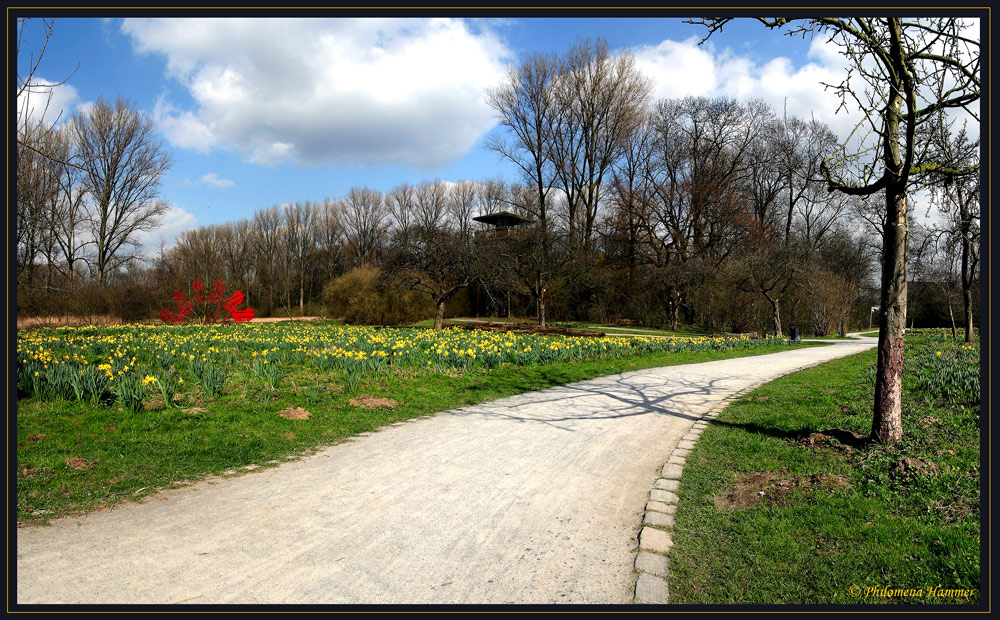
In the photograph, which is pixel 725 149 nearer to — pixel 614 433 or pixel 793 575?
pixel 614 433

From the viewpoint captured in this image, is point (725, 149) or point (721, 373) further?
point (725, 149)

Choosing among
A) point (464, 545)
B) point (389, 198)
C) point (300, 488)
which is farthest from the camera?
point (389, 198)

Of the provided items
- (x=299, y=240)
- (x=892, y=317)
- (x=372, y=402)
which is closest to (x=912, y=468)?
(x=892, y=317)

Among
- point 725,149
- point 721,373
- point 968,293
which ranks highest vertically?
point 725,149

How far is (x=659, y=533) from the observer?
3574mm

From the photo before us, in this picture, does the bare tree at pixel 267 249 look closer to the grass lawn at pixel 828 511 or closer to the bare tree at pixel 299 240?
the bare tree at pixel 299 240

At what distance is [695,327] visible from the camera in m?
32.7

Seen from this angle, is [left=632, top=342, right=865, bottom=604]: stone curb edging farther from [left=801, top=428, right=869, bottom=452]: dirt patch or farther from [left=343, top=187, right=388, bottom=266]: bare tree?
[left=343, top=187, right=388, bottom=266]: bare tree

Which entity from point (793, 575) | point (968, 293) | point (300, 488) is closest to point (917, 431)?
point (793, 575)

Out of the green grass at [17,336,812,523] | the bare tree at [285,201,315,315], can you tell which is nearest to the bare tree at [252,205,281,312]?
the bare tree at [285,201,315,315]

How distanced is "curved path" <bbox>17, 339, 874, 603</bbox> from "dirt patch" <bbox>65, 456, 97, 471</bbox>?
100 cm

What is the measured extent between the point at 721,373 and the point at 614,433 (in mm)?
7362

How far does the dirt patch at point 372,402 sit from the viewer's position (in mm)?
7531

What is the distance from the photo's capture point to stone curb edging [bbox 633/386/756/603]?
9.36ft
